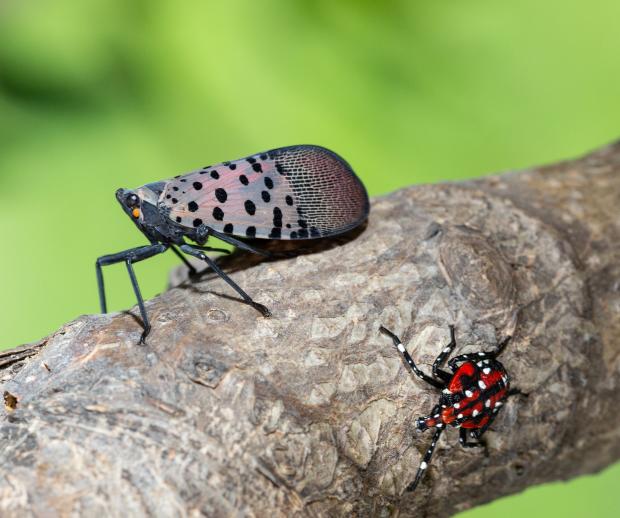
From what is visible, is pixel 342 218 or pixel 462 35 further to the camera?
pixel 462 35

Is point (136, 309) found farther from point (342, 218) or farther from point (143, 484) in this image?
point (342, 218)

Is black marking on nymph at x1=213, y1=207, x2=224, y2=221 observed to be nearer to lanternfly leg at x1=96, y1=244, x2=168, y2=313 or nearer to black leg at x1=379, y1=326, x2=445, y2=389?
lanternfly leg at x1=96, y1=244, x2=168, y2=313

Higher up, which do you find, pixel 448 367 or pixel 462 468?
pixel 448 367

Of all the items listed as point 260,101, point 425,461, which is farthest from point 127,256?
point 260,101

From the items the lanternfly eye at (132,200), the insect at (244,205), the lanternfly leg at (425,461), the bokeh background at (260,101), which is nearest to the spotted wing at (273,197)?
the insect at (244,205)

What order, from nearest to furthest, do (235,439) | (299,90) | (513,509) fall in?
(235,439) < (513,509) < (299,90)

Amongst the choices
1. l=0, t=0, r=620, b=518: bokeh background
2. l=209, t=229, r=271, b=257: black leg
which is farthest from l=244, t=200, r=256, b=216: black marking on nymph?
l=0, t=0, r=620, b=518: bokeh background

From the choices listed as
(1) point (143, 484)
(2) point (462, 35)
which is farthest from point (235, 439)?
(2) point (462, 35)
